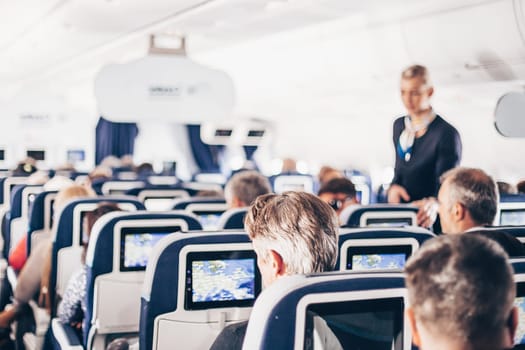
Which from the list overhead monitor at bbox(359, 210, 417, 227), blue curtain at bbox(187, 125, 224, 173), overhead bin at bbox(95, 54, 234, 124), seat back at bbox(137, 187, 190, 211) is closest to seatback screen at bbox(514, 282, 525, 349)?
overhead monitor at bbox(359, 210, 417, 227)

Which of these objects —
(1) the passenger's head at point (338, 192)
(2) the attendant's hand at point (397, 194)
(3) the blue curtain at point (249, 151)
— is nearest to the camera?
(2) the attendant's hand at point (397, 194)

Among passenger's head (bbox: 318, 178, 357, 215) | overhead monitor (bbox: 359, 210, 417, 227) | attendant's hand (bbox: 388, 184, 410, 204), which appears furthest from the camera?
passenger's head (bbox: 318, 178, 357, 215)

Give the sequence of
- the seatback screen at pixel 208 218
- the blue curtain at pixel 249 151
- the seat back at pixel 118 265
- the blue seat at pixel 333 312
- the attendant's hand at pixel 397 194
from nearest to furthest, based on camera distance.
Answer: the blue seat at pixel 333 312
the seat back at pixel 118 265
the attendant's hand at pixel 397 194
the seatback screen at pixel 208 218
the blue curtain at pixel 249 151

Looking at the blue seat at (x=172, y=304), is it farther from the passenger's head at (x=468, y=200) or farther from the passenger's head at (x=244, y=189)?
the passenger's head at (x=244, y=189)

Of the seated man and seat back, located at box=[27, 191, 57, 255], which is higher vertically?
the seated man

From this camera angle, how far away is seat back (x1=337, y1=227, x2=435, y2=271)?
9.75 ft

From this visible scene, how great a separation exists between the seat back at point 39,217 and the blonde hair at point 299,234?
3672 millimetres

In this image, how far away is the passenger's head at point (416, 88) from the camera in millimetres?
4527

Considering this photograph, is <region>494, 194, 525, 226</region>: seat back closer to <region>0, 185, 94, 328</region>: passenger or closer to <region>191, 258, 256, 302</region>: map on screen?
<region>191, 258, 256, 302</region>: map on screen

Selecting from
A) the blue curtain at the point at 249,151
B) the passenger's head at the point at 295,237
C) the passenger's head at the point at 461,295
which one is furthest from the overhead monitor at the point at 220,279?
the blue curtain at the point at 249,151

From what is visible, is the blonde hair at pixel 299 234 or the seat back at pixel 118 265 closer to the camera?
the blonde hair at pixel 299 234

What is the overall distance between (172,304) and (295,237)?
0.87 meters

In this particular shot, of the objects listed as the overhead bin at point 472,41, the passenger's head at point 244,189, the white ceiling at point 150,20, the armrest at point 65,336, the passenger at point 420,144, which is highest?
the white ceiling at point 150,20

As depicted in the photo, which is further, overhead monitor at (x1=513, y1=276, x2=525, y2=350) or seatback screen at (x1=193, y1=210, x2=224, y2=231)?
seatback screen at (x1=193, y1=210, x2=224, y2=231)
